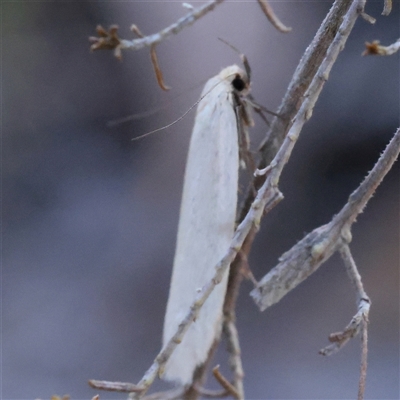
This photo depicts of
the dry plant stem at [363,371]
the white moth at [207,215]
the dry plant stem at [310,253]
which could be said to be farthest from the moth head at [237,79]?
the dry plant stem at [363,371]

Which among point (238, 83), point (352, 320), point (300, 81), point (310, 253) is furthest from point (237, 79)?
point (352, 320)

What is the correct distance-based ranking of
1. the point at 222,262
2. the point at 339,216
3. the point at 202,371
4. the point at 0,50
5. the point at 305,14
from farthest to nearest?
the point at 0,50 → the point at 305,14 → the point at 202,371 → the point at 339,216 → the point at 222,262

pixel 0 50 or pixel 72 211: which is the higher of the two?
pixel 0 50

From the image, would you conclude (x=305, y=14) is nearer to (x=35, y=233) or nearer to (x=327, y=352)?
(x=327, y=352)

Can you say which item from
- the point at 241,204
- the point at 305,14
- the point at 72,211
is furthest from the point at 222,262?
the point at 72,211

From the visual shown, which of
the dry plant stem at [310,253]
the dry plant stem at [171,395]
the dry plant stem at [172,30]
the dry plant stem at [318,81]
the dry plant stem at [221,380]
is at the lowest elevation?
the dry plant stem at [171,395]

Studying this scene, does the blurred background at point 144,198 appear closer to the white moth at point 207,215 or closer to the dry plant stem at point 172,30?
the white moth at point 207,215

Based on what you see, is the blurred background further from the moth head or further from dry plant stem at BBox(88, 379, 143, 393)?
dry plant stem at BBox(88, 379, 143, 393)
